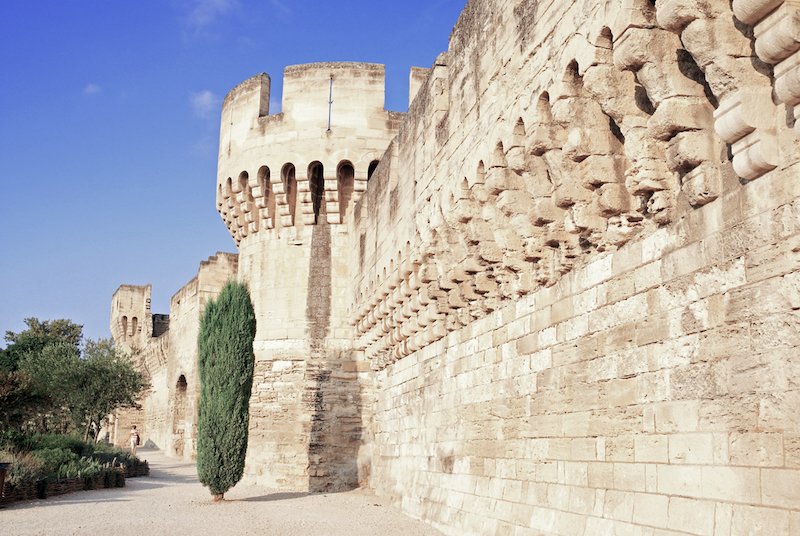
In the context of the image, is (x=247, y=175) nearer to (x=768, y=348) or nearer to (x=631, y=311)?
(x=631, y=311)

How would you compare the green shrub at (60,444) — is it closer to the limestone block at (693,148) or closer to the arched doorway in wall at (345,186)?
the arched doorway in wall at (345,186)

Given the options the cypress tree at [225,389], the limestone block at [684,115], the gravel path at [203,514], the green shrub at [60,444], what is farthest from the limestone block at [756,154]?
the green shrub at [60,444]

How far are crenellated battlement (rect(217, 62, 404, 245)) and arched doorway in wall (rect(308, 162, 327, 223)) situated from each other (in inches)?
0.7

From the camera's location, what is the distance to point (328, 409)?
14.9 metres

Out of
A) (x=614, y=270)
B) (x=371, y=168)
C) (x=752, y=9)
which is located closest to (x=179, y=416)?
(x=371, y=168)

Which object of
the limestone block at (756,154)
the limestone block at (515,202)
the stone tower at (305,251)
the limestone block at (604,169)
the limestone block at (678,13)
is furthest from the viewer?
the stone tower at (305,251)

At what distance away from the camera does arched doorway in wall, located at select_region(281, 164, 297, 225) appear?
52.4 ft

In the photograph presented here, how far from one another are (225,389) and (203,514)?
2314 mm

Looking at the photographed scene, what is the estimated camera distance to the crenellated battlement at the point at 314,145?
51.8ft

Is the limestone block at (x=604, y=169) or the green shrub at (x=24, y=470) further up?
the limestone block at (x=604, y=169)

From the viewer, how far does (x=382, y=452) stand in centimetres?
1283

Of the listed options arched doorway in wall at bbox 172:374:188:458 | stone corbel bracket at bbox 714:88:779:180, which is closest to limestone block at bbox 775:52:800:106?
stone corbel bracket at bbox 714:88:779:180

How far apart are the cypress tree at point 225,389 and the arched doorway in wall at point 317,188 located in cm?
320

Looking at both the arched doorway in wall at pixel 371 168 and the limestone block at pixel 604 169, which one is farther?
the arched doorway in wall at pixel 371 168
